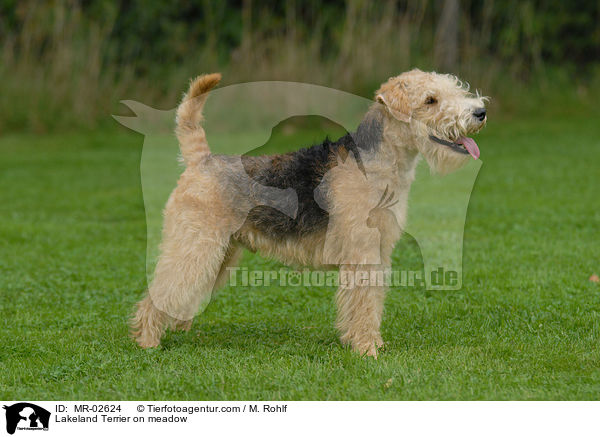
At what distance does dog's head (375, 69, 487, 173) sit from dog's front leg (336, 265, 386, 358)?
0.79m

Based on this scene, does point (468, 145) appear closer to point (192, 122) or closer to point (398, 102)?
point (398, 102)

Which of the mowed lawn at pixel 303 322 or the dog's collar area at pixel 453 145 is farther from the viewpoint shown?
the dog's collar area at pixel 453 145

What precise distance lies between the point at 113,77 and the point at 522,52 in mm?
8367

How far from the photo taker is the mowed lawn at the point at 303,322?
3.96m

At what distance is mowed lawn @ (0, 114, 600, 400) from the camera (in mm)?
3957

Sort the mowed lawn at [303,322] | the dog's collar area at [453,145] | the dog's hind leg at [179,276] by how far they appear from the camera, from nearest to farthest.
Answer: the mowed lawn at [303,322], the dog's collar area at [453,145], the dog's hind leg at [179,276]

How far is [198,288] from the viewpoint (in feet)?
15.3

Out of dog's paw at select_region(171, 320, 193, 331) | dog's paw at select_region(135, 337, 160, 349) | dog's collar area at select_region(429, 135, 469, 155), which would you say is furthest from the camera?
dog's paw at select_region(171, 320, 193, 331)

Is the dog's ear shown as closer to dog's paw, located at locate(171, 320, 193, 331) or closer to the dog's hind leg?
the dog's hind leg

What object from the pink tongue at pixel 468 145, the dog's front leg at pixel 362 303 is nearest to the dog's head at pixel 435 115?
the pink tongue at pixel 468 145
